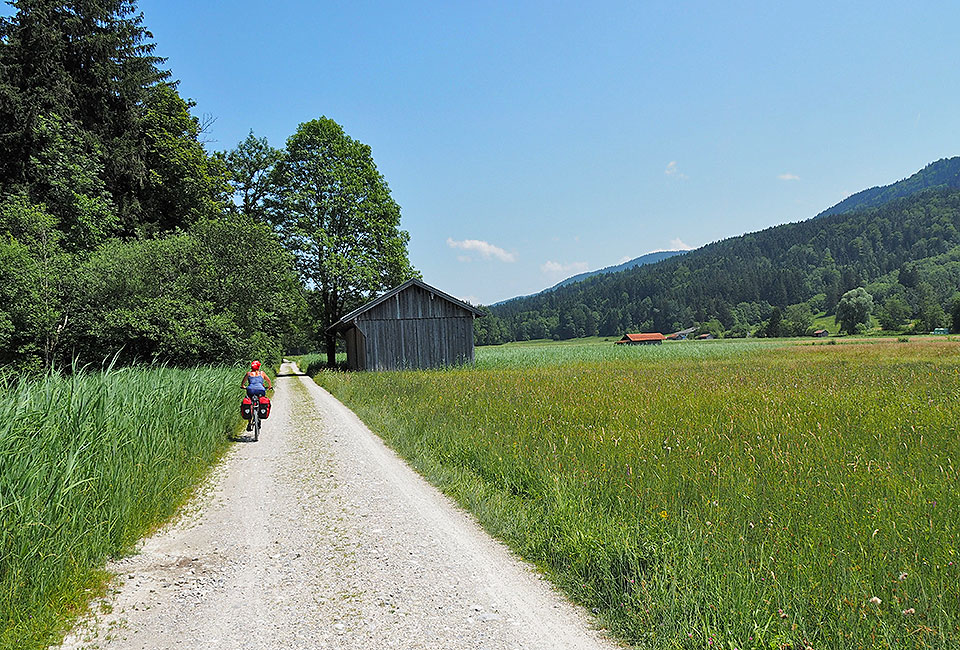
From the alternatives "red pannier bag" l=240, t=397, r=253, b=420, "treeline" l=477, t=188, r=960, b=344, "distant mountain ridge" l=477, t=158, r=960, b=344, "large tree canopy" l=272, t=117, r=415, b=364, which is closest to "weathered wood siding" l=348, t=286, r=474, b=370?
"large tree canopy" l=272, t=117, r=415, b=364

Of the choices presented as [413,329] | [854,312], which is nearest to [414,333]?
[413,329]

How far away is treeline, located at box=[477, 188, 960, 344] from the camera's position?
459ft

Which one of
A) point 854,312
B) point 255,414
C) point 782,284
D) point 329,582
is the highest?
point 782,284

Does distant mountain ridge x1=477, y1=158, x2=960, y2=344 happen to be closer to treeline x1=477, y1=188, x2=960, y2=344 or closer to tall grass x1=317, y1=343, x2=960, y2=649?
treeline x1=477, y1=188, x2=960, y2=344

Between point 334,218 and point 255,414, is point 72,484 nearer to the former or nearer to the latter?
point 255,414

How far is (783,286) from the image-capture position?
159m

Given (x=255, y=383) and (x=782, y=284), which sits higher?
(x=782, y=284)

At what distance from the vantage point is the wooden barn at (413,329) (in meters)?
29.8

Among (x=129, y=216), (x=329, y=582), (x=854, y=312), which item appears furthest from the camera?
(x=854, y=312)

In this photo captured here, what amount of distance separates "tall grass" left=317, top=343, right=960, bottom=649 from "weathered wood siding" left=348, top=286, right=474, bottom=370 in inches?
765

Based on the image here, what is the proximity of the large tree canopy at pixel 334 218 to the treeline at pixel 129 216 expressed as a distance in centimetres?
14

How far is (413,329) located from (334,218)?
12.4 meters

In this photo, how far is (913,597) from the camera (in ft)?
11.1

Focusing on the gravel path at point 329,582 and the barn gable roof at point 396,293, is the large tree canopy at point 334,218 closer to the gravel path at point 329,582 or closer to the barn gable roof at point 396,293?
the barn gable roof at point 396,293
